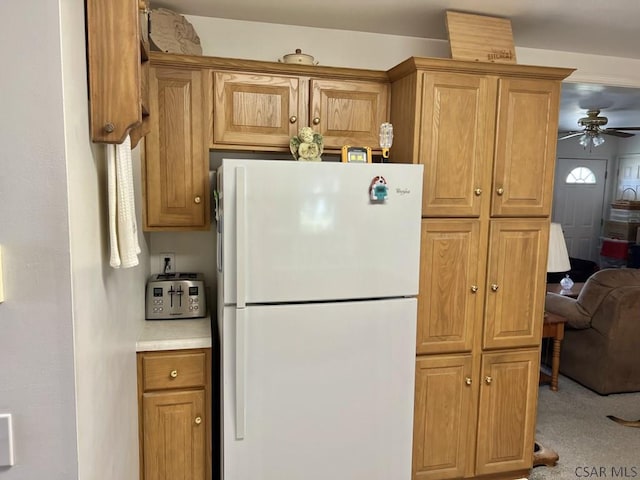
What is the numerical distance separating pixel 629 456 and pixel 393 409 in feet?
5.58

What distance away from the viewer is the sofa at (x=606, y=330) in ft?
11.2

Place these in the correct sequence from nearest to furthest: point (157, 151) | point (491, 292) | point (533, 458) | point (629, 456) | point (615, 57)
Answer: point (157, 151), point (491, 292), point (533, 458), point (629, 456), point (615, 57)

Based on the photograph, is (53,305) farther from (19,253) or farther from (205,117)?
(205,117)

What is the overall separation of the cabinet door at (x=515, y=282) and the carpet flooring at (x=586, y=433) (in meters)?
0.82

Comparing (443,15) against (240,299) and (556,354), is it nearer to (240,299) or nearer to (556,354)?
(240,299)

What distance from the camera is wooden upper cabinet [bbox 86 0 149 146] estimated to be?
109 cm

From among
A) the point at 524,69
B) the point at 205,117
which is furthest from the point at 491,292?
the point at 205,117

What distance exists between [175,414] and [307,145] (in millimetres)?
1327

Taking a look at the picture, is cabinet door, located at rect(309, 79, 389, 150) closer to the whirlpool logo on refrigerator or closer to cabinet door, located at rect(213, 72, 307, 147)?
cabinet door, located at rect(213, 72, 307, 147)

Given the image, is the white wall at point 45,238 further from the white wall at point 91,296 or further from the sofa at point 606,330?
the sofa at point 606,330

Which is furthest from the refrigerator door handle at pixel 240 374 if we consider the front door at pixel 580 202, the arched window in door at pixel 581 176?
the arched window in door at pixel 581 176

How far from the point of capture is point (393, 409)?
204 centimetres

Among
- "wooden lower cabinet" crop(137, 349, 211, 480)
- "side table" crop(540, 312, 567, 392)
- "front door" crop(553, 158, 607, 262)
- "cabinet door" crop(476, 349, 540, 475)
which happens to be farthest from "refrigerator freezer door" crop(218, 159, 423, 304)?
"front door" crop(553, 158, 607, 262)

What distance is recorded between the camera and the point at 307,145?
2.10 m
